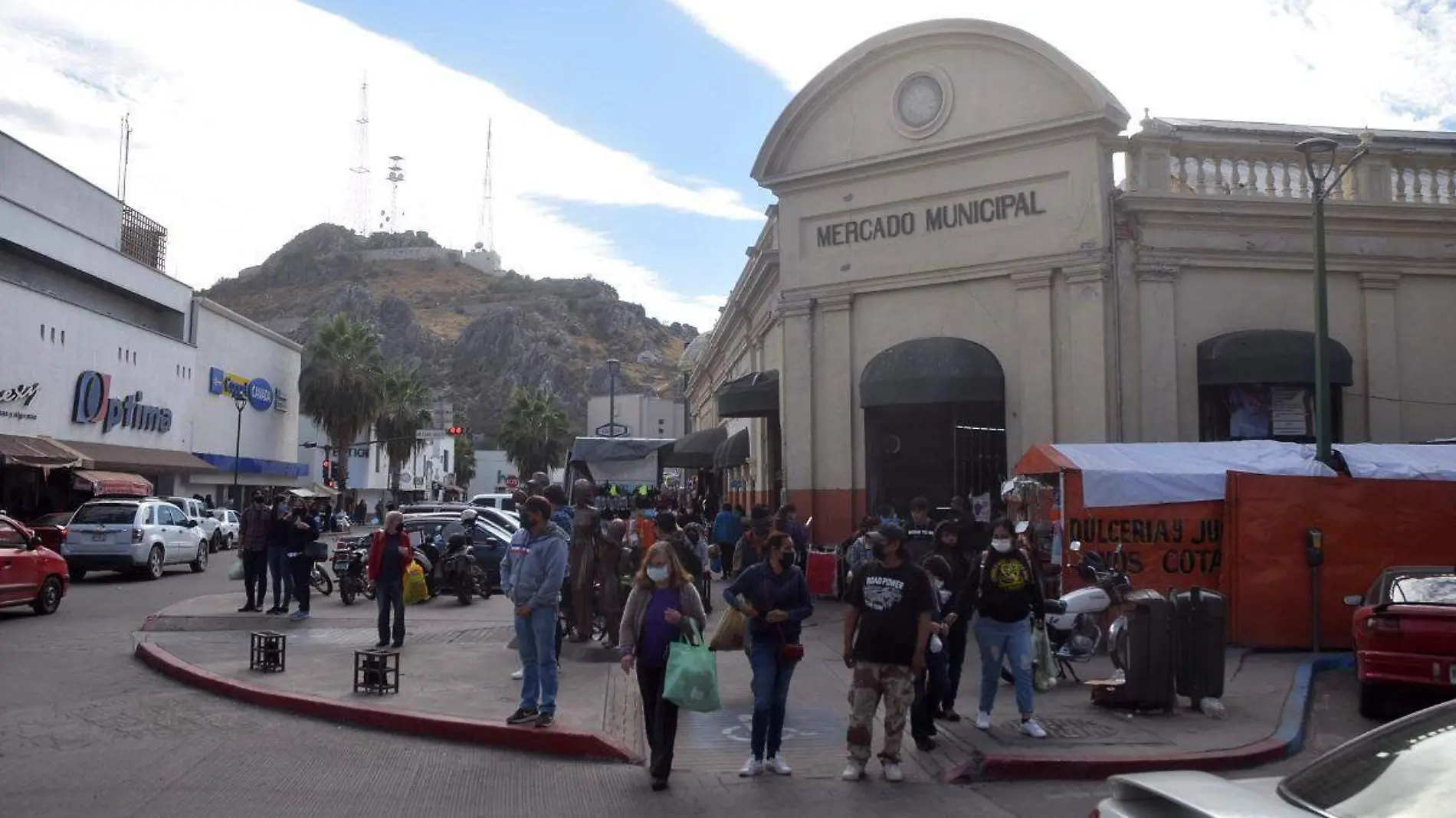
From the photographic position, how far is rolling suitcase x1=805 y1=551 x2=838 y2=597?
17.9 meters

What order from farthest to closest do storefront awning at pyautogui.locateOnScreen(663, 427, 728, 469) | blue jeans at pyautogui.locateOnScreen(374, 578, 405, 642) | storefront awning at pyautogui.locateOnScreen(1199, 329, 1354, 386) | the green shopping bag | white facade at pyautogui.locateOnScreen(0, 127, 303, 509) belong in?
1. white facade at pyautogui.locateOnScreen(0, 127, 303, 509)
2. storefront awning at pyautogui.locateOnScreen(663, 427, 728, 469)
3. storefront awning at pyautogui.locateOnScreen(1199, 329, 1354, 386)
4. blue jeans at pyautogui.locateOnScreen(374, 578, 405, 642)
5. the green shopping bag

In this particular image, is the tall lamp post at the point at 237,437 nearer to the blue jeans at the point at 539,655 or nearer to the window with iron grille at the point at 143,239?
the window with iron grille at the point at 143,239

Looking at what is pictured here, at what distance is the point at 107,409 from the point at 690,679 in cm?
3799

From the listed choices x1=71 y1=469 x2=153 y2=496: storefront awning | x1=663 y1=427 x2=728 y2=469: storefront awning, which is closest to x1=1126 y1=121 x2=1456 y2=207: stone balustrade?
x1=663 y1=427 x2=728 y2=469: storefront awning

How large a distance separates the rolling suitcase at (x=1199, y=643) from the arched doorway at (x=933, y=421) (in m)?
8.45

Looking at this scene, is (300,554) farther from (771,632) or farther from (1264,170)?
(1264,170)

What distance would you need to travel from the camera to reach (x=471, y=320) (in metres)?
172

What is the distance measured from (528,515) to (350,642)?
674cm

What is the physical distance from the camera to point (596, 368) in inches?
5482

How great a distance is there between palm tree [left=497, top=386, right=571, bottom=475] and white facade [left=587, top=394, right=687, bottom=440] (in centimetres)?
664

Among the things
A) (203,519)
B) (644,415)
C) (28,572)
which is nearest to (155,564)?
(28,572)

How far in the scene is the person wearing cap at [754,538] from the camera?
1276cm

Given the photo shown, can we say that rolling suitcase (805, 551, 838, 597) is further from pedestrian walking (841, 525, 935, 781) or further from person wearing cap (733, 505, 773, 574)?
pedestrian walking (841, 525, 935, 781)

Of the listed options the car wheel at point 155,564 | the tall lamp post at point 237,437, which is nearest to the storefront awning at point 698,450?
the car wheel at point 155,564
